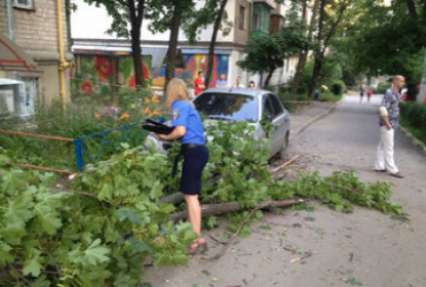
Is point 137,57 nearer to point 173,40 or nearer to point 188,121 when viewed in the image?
point 173,40

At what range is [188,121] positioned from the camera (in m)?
3.72

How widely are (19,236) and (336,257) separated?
3158 mm

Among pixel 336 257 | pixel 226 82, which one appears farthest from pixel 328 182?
pixel 226 82

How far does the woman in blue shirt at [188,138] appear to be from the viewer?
12.1 ft

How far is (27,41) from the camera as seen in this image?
29.1 ft

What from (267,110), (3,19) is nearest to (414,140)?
(267,110)

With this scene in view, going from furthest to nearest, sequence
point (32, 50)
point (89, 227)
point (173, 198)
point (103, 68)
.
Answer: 1. point (103, 68)
2. point (32, 50)
3. point (173, 198)
4. point (89, 227)

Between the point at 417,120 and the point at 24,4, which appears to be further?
the point at 417,120

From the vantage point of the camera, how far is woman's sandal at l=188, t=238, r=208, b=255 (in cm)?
393

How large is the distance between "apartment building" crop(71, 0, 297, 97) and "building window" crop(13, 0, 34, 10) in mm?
14518

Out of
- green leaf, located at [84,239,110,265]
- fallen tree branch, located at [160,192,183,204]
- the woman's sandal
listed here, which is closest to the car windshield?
fallen tree branch, located at [160,192,183,204]

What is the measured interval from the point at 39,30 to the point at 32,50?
58cm

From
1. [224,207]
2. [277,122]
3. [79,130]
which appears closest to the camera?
[224,207]

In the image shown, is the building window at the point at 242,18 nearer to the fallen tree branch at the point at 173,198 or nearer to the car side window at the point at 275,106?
the car side window at the point at 275,106
